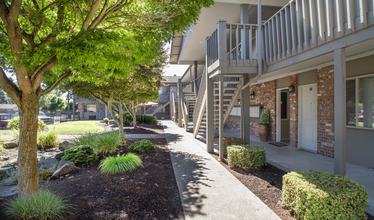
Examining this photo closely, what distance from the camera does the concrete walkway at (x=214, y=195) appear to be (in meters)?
2.91

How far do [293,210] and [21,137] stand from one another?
4164 millimetres

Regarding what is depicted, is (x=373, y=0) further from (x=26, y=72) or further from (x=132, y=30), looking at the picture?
(x=26, y=72)

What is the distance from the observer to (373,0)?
266cm

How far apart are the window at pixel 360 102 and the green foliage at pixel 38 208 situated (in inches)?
250

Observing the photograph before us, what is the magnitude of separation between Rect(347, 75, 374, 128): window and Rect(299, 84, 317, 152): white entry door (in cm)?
134

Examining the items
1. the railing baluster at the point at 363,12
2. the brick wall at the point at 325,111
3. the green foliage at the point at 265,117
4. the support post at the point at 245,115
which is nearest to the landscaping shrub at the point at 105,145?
the support post at the point at 245,115

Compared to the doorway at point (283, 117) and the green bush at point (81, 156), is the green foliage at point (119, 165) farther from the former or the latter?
the doorway at point (283, 117)

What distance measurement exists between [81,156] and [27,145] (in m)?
2.46

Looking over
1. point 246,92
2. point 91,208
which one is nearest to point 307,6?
point 246,92

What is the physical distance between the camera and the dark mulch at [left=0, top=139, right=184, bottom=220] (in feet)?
9.51

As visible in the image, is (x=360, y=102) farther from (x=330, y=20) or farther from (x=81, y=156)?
(x=81, y=156)

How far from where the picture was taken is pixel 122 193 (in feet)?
11.5

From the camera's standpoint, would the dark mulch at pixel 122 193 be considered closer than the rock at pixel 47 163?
Yes

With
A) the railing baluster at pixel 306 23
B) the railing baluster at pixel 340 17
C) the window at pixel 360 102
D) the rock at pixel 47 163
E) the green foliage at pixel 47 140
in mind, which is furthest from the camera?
the green foliage at pixel 47 140
